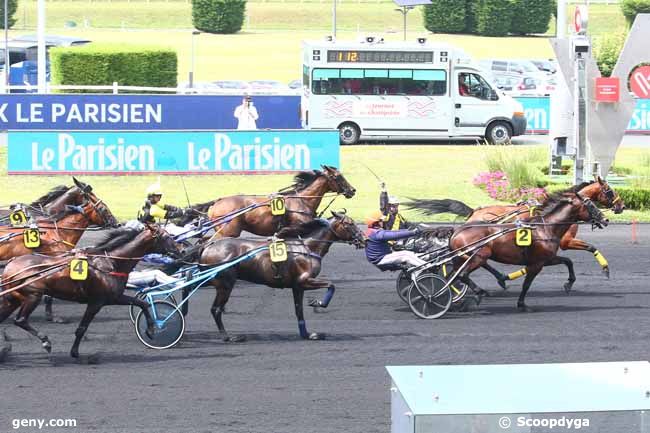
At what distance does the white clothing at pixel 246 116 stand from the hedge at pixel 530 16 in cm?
4364

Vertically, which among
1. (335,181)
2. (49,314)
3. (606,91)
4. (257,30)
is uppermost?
(257,30)

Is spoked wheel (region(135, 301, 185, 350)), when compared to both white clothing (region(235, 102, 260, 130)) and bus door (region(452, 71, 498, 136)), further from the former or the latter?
bus door (region(452, 71, 498, 136))

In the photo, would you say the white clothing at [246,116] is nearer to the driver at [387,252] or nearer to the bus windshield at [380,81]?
the bus windshield at [380,81]

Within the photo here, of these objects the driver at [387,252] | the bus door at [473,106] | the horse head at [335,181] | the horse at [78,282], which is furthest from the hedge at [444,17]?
the horse at [78,282]

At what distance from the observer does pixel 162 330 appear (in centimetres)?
1165

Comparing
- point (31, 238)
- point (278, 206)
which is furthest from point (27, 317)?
point (278, 206)

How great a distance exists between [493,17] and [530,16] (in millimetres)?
2774

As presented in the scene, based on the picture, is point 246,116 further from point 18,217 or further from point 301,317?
point 301,317

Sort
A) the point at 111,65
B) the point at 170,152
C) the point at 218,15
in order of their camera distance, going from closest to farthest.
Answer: the point at 170,152 < the point at 111,65 < the point at 218,15

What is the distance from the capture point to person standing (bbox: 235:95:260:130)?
27141 millimetres

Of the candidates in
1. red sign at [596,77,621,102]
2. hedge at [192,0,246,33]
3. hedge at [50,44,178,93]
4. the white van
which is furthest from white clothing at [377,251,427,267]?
hedge at [192,0,246,33]

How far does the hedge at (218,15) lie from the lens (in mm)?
70000

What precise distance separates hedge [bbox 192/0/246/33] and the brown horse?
56108 mm

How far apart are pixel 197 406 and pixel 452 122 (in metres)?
21.4
